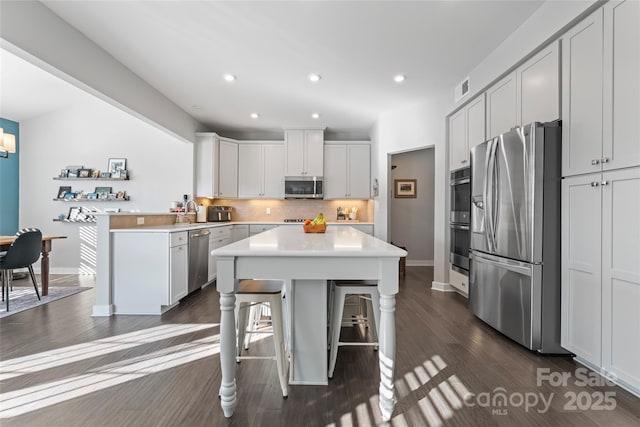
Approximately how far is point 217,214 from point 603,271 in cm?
515

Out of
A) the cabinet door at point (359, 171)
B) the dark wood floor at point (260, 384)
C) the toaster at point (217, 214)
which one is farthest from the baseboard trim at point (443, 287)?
the toaster at point (217, 214)

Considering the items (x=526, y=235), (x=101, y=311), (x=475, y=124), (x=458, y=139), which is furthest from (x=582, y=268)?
(x=101, y=311)

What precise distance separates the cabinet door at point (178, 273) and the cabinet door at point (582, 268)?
11.6 feet

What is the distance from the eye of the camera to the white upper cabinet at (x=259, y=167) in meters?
6.09

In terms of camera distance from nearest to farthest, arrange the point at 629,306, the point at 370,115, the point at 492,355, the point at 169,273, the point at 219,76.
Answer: the point at 629,306, the point at 492,355, the point at 169,273, the point at 219,76, the point at 370,115

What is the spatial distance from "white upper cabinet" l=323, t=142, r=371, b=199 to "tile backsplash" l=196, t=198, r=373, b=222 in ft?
1.10

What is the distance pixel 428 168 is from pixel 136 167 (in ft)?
18.2

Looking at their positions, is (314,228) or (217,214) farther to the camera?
(217,214)

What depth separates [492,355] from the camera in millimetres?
2338

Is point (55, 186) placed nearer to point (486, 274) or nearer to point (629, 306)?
point (486, 274)

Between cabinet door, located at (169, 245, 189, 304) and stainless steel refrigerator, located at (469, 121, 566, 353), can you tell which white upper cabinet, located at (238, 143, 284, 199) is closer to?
cabinet door, located at (169, 245, 189, 304)

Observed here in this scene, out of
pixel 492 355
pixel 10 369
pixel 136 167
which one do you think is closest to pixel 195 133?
pixel 136 167

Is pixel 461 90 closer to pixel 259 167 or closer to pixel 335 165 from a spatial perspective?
pixel 335 165

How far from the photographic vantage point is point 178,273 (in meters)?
3.58
